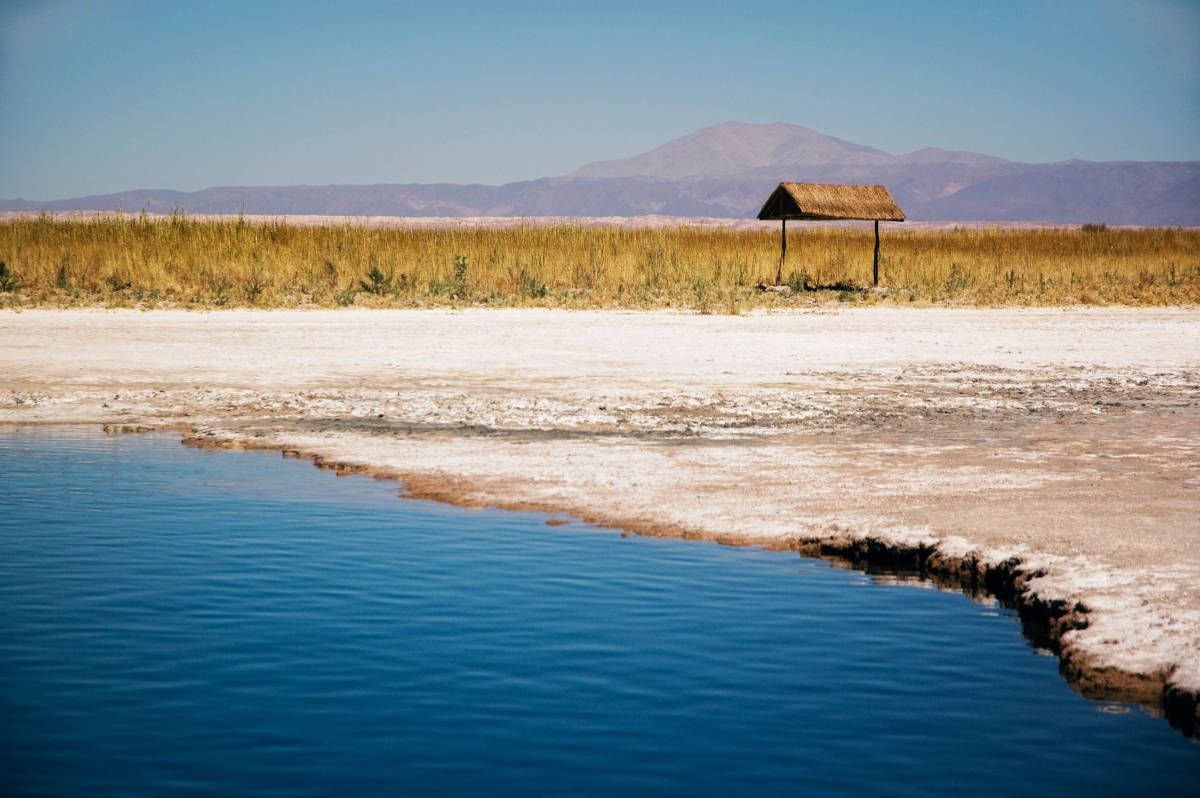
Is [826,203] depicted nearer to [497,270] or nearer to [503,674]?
[497,270]

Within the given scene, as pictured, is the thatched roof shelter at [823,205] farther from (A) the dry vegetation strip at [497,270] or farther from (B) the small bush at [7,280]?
(B) the small bush at [7,280]

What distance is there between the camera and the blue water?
490 cm

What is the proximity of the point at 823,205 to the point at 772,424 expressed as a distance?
22303 mm

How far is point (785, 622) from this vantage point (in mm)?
6691

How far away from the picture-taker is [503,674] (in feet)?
19.2

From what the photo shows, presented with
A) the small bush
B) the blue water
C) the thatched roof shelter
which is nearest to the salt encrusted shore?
the blue water

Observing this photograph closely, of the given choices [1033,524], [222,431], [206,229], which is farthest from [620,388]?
[206,229]

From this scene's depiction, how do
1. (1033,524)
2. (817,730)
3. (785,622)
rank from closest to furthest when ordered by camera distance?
(817,730), (785,622), (1033,524)

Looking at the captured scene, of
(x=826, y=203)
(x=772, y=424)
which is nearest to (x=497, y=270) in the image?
(x=826, y=203)

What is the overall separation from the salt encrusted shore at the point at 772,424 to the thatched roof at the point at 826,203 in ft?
33.2

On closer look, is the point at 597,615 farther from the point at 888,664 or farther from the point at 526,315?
the point at 526,315

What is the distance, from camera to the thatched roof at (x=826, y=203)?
1334 inches

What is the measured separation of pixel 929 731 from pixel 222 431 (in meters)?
8.34

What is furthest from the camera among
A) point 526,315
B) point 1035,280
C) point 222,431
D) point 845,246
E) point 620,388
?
point 845,246
